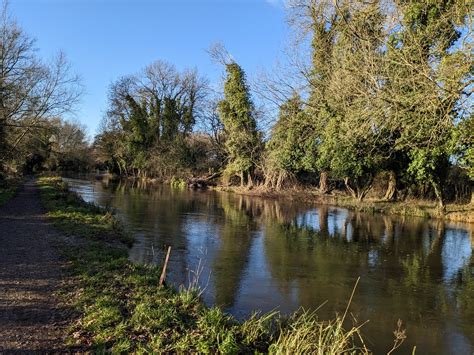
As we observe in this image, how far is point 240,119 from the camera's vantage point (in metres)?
42.6

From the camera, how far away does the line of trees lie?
36.9ft

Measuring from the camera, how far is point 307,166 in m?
31.7

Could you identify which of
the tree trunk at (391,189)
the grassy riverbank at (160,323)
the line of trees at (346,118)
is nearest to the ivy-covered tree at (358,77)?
the line of trees at (346,118)

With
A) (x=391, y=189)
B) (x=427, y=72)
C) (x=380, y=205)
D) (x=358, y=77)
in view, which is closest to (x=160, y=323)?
(x=427, y=72)

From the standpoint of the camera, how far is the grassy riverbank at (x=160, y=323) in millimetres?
5613

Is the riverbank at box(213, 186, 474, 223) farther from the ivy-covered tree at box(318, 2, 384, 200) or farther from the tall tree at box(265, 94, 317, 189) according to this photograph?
the ivy-covered tree at box(318, 2, 384, 200)

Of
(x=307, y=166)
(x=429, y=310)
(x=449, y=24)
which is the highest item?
(x=449, y=24)

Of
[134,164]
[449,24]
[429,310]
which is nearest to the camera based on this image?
[429,310]

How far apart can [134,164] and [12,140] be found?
98.0 feet

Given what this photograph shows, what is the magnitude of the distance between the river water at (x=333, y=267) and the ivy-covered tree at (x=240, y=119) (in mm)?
20176

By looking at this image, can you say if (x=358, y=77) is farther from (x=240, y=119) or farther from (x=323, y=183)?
(x=240, y=119)

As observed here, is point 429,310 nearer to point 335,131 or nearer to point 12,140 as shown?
point 335,131

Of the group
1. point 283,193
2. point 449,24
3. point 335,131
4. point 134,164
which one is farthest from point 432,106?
point 134,164

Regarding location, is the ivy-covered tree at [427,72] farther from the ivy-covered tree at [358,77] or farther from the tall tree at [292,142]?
the tall tree at [292,142]
